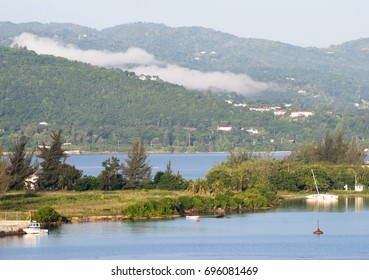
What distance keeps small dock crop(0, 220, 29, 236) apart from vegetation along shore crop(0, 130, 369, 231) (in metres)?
3.01

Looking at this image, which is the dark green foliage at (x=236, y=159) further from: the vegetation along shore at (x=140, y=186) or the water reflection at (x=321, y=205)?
the water reflection at (x=321, y=205)

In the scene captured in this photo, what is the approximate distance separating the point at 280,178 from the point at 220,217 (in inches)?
976

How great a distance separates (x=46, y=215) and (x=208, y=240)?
1114 centimetres

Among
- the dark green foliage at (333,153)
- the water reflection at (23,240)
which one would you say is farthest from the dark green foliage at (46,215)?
the dark green foliage at (333,153)

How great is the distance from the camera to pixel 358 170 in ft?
348

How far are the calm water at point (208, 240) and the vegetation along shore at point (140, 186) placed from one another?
311cm

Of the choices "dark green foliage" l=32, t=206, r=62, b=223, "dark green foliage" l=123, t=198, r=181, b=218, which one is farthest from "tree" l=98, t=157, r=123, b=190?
"dark green foliage" l=32, t=206, r=62, b=223

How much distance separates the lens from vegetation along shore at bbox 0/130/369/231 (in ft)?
245

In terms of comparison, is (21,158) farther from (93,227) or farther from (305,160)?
(305,160)

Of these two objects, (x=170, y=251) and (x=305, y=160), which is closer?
(x=170, y=251)

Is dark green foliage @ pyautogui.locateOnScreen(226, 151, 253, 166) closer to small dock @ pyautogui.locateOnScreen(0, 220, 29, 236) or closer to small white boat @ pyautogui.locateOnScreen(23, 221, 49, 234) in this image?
small white boat @ pyautogui.locateOnScreen(23, 221, 49, 234)

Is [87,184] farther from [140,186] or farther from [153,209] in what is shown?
[153,209]

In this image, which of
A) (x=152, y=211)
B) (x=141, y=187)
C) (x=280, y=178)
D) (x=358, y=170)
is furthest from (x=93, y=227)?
(x=358, y=170)

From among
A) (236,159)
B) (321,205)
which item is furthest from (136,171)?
(236,159)
